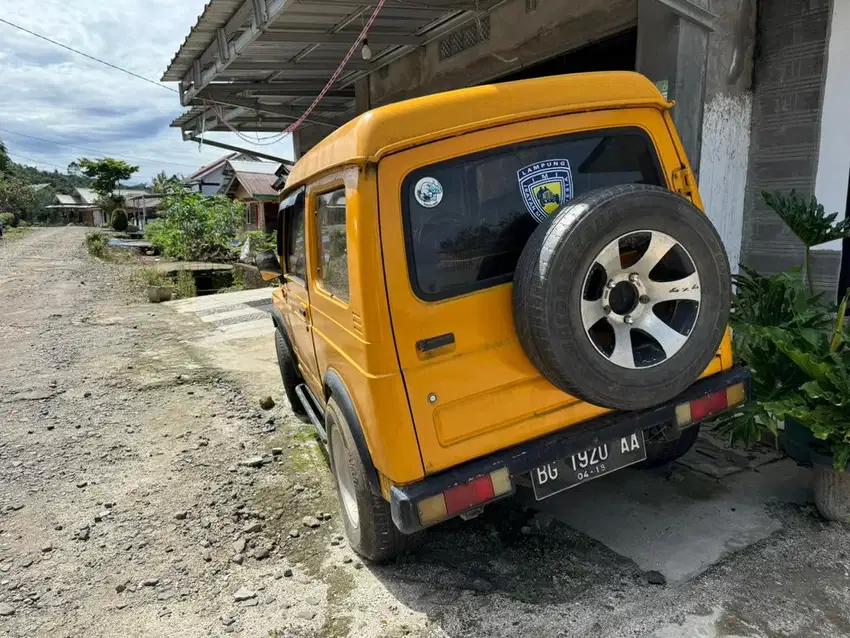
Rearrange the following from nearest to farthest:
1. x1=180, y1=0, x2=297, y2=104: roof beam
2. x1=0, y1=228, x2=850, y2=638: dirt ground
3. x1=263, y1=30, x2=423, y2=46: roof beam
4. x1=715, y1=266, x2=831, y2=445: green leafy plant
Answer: x1=0, y1=228, x2=850, y2=638: dirt ground
x1=715, y1=266, x2=831, y2=445: green leafy plant
x1=180, y1=0, x2=297, y2=104: roof beam
x1=263, y1=30, x2=423, y2=46: roof beam

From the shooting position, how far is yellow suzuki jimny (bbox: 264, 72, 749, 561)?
2.22 meters

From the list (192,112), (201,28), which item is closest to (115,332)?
(192,112)

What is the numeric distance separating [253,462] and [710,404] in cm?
304

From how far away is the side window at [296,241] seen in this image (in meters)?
3.64

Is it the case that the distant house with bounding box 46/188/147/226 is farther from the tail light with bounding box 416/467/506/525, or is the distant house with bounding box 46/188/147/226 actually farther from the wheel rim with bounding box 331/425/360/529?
the tail light with bounding box 416/467/506/525

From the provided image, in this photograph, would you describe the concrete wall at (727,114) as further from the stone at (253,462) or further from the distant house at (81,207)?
the distant house at (81,207)

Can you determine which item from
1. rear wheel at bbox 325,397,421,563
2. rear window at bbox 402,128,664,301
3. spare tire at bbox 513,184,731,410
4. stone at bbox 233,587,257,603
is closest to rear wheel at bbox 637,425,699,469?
spare tire at bbox 513,184,731,410

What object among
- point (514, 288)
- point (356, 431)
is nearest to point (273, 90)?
point (356, 431)

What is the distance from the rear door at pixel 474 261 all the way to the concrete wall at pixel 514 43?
2841 millimetres

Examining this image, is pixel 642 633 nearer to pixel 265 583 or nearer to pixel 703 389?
pixel 703 389

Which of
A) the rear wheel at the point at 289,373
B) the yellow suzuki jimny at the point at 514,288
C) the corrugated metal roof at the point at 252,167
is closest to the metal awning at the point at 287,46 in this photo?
the rear wheel at the point at 289,373

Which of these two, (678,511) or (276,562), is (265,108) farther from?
Answer: (678,511)

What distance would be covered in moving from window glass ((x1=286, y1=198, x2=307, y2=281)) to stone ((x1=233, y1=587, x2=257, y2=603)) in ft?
5.58

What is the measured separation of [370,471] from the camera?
2.49 meters
